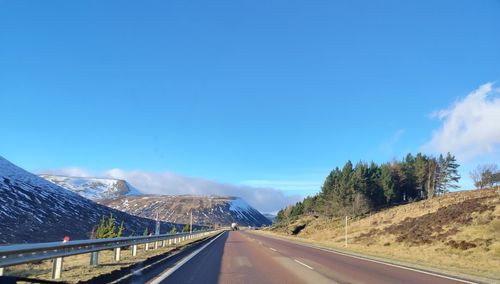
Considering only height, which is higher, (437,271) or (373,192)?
(373,192)

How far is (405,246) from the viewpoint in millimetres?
39375

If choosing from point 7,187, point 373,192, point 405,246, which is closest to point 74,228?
point 7,187

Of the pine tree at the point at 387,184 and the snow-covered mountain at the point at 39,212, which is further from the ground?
the pine tree at the point at 387,184

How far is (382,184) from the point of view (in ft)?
339

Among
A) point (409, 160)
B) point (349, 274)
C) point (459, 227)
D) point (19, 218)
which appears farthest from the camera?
point (409, 160)

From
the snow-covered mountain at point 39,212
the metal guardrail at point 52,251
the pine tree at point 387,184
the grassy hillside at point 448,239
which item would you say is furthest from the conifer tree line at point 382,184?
the metal guardrail at point 52,251

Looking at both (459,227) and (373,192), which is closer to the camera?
(459,227)

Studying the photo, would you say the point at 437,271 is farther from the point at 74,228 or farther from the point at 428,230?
the point at 74,228

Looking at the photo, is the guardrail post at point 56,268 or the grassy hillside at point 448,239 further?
the grassy hillside at point 448,239

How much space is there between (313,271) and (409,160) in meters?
118

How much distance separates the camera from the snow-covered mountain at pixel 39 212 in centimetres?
7452

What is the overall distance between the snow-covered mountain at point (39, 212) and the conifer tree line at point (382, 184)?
4896cm

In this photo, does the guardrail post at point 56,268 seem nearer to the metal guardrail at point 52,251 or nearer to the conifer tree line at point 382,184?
the metal guardrail at point 52,251

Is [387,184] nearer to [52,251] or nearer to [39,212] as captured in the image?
[39,212]
